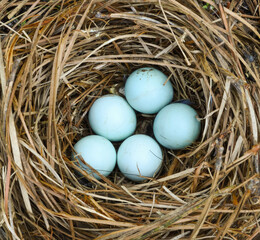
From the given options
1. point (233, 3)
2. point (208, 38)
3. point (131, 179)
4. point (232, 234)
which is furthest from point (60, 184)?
point (233, 3)

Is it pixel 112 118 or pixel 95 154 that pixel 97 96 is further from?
pixel 95 154

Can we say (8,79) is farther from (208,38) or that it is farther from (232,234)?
(232,234)

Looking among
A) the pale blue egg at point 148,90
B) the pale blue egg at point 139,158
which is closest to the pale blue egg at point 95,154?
the pale blue egg at point 139,158

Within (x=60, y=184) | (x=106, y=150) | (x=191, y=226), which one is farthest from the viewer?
(x=106, y=150)

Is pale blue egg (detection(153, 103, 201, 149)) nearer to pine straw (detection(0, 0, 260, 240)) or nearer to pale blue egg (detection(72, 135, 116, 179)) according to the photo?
pine straw (detection(0, 0, 260, 240))

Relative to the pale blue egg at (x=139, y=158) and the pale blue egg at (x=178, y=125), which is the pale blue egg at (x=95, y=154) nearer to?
the pale blue egg at (x=139, y=158)
